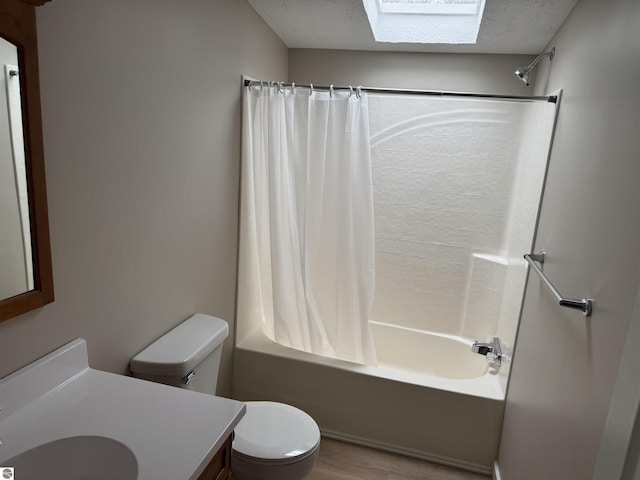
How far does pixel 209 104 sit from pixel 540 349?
173cm

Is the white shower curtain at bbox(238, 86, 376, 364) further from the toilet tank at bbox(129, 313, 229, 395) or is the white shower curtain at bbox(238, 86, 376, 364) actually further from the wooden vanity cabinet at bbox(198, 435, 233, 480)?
the wooden vanity cabinet at bbox(198, 435, 233, 480)

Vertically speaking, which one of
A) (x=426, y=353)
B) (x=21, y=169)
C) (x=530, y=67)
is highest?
(x=530, y=67)

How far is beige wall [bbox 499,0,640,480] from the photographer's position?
3.18ft

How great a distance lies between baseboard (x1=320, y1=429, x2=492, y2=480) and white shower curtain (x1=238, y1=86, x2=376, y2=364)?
1.45ft

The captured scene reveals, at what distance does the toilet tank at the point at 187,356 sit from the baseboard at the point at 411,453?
0.95m

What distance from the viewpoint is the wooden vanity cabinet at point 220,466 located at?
3.25ft

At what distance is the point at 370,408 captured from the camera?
2.21m

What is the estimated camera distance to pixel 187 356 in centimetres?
148

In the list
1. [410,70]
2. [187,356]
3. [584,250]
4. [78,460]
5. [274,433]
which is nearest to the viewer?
[78,460]

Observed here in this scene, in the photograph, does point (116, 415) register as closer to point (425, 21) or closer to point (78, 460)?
point (78, 460)

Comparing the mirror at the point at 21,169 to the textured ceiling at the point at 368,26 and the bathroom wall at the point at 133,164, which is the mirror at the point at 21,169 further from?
the textured ceiling at the point at 368,26

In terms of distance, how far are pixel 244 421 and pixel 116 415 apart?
0.73m

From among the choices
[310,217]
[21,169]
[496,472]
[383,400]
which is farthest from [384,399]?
[21,169]

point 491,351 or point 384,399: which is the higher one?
point 491,351
